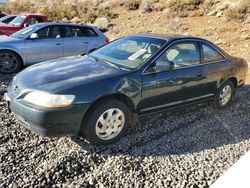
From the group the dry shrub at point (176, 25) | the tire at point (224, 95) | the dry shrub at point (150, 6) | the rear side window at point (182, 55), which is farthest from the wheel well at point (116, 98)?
the dry shrub at point (150, 6)

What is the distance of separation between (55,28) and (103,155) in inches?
245

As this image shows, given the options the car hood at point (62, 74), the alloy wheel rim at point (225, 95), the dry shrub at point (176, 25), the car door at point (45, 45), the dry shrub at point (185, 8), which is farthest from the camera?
the dry shrub at point (185, 8)

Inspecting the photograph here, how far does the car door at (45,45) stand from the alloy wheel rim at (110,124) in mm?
5223

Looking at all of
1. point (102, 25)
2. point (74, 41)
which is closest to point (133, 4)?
point (102, 25)

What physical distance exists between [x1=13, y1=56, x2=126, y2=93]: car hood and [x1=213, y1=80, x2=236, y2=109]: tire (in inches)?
100

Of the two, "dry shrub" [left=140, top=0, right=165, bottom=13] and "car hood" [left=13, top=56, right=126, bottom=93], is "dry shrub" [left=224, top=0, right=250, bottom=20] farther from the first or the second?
"car hood" [left=13, top=56, right=126, bottom=93]

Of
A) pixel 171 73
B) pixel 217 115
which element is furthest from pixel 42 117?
pixel 217 115

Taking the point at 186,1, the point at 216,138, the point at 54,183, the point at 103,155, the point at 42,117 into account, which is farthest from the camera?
the point at 186,1

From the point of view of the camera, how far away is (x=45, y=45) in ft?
30.9

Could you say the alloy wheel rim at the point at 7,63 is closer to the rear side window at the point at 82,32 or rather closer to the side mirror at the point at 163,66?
the rear side window at the point at 82,32

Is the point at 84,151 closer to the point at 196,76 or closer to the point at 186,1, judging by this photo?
the point at 196,76

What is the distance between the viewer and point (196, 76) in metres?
5.85

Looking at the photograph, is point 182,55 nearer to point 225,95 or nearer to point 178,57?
point 178,57

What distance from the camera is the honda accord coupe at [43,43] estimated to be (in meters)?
8.88
